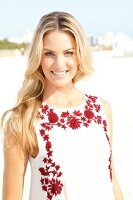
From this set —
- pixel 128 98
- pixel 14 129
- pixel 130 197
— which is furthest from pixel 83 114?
pixel 128 98

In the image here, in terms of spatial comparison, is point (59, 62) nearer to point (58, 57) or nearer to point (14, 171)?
point (58, 57)

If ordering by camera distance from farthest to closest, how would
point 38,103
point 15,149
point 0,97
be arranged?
point 0,97, point 38,103, point 15,149

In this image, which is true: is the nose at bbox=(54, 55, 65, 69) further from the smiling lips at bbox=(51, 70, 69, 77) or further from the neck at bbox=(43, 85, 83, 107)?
the neck at bbox=(43, 85, 83, 107)

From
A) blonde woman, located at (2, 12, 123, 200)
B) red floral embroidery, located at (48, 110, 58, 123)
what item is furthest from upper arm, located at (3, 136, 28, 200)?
red floral embroidery, located at (48, 110, 58, 123)

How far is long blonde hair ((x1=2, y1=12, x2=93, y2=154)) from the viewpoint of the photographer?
2.47m

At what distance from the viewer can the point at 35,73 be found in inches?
102

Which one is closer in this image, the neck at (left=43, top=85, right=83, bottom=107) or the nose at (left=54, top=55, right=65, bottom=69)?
the nose at (left=54, top=55, right=65, bottom=69)

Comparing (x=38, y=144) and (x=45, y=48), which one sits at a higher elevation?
(x=45, y=48)

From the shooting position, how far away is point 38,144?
8.10ft

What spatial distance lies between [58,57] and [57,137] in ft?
1.30

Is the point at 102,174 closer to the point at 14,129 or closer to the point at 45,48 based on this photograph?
the point at 14,129

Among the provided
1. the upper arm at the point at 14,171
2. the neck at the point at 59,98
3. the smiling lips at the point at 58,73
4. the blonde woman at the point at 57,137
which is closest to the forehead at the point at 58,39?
the blonde woman at the point at 57,137

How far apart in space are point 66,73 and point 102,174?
0.54 m

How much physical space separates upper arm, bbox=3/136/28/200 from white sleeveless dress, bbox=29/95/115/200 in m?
0.06
